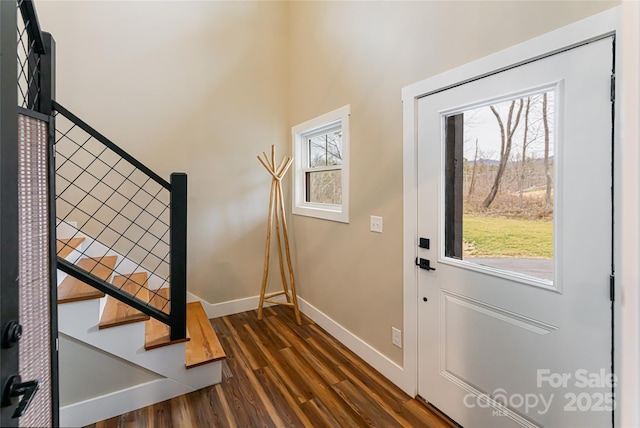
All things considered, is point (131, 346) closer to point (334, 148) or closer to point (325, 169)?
point (325, 169)

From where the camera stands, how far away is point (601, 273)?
1143 mm

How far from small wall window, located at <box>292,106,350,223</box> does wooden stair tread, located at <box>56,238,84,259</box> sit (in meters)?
1.95

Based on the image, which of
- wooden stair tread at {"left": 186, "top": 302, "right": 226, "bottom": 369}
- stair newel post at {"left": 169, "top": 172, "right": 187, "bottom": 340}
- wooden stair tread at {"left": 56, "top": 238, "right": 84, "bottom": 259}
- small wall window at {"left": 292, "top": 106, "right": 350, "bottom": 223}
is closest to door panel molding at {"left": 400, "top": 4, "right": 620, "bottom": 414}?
small wall window at {"left": 292, "top": 106, "right": 350, "bottom": 223}

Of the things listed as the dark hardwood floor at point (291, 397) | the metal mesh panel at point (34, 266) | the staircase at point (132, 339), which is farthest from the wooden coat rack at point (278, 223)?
the metal mesh panel at point (34, 266)

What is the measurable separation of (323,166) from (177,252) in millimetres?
1711

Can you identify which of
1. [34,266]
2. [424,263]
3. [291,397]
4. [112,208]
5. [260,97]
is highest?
[260,97]

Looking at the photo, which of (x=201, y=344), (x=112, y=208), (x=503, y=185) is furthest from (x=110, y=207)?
(x=503, y=185)

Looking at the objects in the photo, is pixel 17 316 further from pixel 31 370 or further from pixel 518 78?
pixel 518 78

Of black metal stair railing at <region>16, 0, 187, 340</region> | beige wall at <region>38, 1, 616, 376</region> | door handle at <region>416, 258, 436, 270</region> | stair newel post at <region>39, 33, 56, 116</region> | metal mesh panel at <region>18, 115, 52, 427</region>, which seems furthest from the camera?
black metal stair railing at <region>16, 0, 187, 340</region>

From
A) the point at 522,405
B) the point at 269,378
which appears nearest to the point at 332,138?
the point at 269,378

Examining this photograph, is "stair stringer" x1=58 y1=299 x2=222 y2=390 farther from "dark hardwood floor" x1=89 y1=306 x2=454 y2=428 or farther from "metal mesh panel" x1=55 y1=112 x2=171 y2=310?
"metal mesh panel" x1=55 y1=112 x2=171 y2=310

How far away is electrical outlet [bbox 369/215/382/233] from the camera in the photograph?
2197mm

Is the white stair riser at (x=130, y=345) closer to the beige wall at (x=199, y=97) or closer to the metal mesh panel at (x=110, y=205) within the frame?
the metal mesh panel at (x=110, y=205)

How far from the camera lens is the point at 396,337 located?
2066mm
